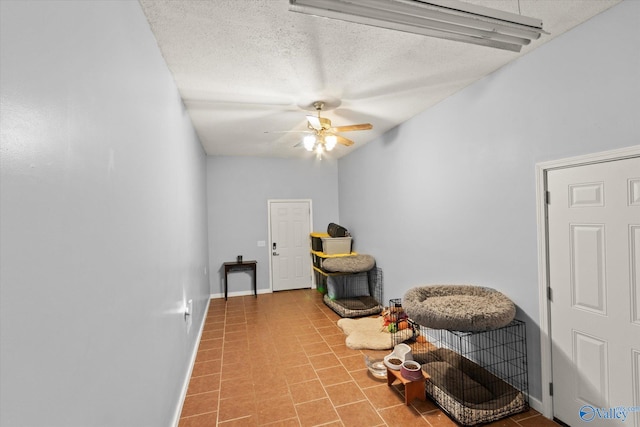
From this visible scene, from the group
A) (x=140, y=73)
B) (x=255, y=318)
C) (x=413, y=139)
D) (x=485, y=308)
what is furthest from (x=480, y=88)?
(x=255, y=318)

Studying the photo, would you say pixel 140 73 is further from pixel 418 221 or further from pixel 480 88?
pixel 418 221

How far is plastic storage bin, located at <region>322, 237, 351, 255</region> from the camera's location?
5.26 meters

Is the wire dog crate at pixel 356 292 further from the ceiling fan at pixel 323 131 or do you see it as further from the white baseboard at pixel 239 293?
the ceiling fan at pixel 323 131

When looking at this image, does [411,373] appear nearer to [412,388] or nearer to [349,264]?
[412,388]

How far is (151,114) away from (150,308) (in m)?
1.19

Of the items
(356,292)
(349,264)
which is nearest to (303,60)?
(349,264)

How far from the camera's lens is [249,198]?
5.89 meters

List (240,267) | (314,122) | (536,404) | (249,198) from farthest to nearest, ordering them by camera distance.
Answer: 1. (249,198)
2. (240,267)
3. (314,122)
4. (536,404)

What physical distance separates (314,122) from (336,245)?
2809 mm

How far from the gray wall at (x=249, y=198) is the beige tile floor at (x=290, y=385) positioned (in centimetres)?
174

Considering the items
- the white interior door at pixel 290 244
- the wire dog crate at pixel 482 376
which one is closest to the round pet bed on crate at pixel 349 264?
the white interior door at pixel 290 244

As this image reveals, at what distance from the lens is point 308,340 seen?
3.58 m

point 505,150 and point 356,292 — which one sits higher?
point 505,150

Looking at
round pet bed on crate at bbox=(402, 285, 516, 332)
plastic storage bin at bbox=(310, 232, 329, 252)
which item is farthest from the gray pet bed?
plastic storage bin at bbox=(310, 232, 329, 252)
